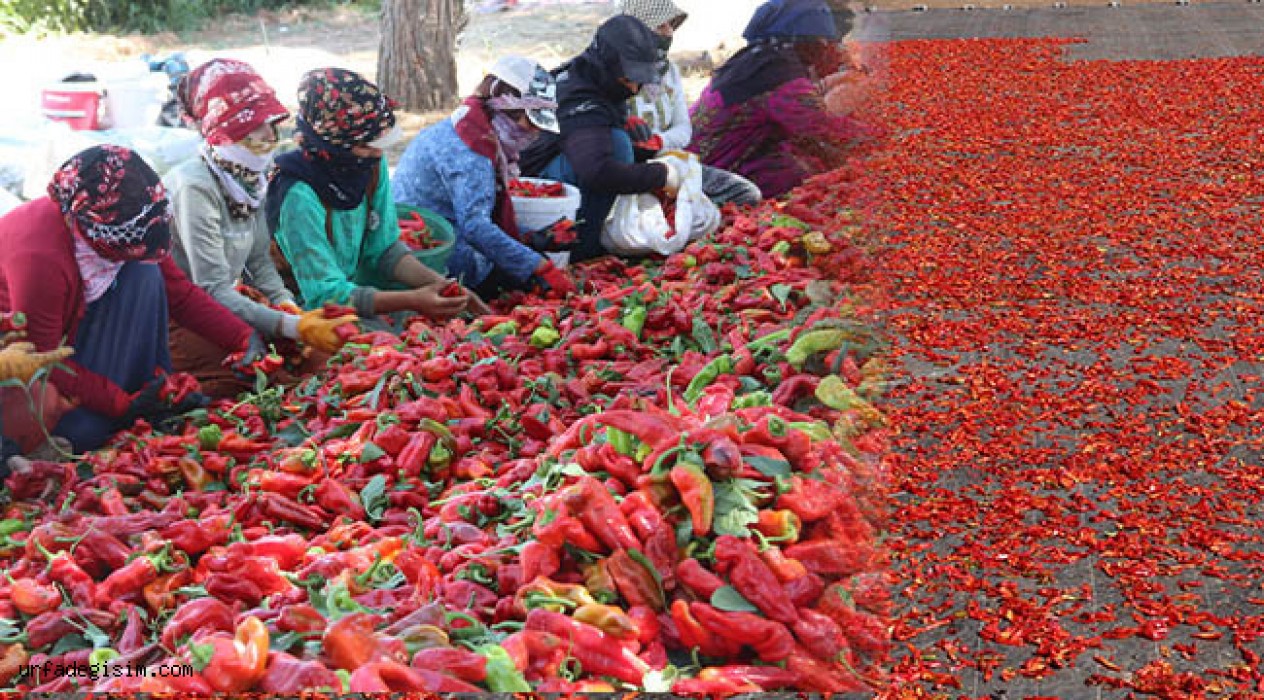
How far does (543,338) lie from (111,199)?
4.32 feet

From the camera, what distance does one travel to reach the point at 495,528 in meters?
2.52

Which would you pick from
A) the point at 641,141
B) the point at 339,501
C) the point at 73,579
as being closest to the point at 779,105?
the point at 641,141

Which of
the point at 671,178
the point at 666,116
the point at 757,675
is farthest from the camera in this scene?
the point at 666,116

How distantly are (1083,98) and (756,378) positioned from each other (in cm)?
560

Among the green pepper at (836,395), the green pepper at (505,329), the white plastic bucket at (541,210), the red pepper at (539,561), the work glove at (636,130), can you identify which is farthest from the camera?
the work glove at (636,130)

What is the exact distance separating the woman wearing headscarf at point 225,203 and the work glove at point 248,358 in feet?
0.09

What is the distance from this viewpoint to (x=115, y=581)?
238cm

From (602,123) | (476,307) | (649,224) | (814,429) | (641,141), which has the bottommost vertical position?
(476,307)

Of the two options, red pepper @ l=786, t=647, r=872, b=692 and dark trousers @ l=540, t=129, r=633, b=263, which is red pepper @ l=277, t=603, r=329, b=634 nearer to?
red pepper @ l=786, t=647, r=872, b=692

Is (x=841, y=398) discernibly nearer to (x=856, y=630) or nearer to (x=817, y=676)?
(x=856, y=630)

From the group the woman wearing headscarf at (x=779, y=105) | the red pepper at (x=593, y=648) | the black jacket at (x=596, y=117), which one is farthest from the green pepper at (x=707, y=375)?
the woman wearing headscarf at (x=779, y=105)

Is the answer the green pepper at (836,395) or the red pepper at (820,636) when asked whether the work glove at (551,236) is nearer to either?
the green pepper at (836,395)

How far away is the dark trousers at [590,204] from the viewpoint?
4922 millimetres

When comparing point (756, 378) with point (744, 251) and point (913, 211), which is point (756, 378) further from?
point (913, 211)
